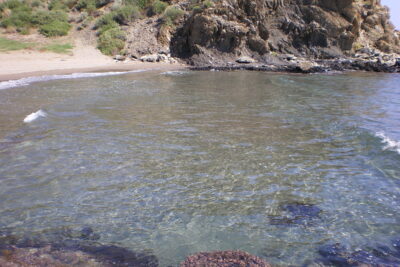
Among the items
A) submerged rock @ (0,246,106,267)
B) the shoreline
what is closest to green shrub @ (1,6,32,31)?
the shoreline

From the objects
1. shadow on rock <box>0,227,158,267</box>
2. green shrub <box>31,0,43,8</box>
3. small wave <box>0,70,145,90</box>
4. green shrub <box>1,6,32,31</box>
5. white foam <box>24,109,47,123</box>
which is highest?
green shrub <box>31,0,43,8</box>

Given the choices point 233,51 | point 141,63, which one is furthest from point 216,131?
point 233,51

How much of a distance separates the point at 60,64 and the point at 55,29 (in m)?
6.86

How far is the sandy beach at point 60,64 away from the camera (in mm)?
17422

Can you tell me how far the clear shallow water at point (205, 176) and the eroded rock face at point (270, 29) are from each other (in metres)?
15.6

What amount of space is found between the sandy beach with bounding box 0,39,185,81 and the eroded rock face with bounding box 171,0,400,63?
3248mm

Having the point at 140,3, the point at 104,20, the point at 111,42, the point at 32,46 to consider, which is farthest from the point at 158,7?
the point at 32,46

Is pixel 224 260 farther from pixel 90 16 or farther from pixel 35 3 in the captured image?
pixel 35 3

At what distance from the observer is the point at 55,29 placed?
2477cm

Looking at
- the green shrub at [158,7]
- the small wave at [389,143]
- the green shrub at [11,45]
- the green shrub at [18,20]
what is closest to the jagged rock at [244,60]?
the green shrub at [158,7]

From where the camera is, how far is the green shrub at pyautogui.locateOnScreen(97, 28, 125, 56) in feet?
78.4

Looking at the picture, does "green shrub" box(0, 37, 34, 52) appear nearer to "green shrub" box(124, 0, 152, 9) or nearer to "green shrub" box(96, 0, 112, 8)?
"green shrub" box(96, 0, 112, 8)

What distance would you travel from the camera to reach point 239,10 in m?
26.2

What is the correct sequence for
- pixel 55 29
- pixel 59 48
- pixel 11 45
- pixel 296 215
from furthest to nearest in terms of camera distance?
pixel 55 29
pixel 59 48
pixel 11 45
pixel 296 215
